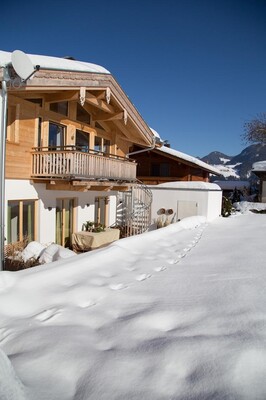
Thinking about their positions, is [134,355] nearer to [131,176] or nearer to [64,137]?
[64,137]

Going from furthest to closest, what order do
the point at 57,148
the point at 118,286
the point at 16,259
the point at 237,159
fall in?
1. the point at 237,159
2. the point at 57,148
3. the point at 16,259
4. the point at 118,286

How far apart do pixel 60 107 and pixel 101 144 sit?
12.4 feet

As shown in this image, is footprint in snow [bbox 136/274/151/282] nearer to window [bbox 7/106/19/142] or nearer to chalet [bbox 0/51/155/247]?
chalet [bbox 0/51/155/247]

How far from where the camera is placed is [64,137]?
10820 millimetres

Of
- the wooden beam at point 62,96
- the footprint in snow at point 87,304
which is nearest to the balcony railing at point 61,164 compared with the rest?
the wooden beam at point 62,96

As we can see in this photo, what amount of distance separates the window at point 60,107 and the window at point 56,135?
54 cm

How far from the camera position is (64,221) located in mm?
10930

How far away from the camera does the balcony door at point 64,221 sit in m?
10.6

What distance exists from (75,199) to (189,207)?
6.34m

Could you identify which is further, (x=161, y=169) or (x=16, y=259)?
(x=161, y=169)

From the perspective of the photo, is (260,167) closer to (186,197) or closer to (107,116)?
(186,197)

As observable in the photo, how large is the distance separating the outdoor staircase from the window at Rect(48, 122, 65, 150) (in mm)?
4788

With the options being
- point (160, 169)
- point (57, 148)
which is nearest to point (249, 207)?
point (160, 169)

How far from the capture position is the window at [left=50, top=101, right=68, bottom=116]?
10000 mm
